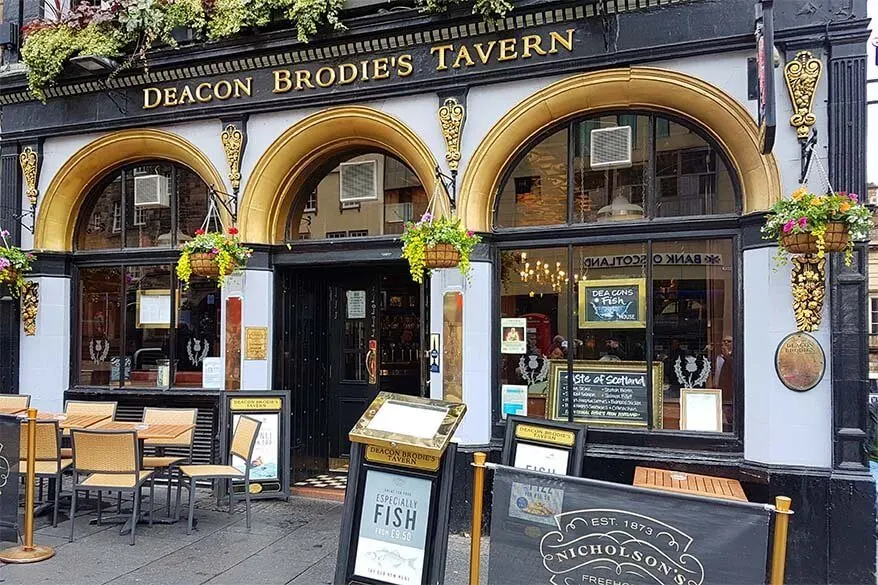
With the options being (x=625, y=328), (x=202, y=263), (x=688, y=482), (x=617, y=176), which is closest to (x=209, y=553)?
(x=202, y=263)

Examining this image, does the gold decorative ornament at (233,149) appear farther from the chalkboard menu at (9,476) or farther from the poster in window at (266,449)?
the chalkboard menu at (9,476)

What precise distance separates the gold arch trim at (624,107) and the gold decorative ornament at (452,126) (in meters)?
0.18

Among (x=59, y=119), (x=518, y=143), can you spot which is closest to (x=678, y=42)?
(x=518, y=143)

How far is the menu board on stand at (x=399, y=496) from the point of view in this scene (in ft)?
14.3

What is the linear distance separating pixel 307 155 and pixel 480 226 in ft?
7.73

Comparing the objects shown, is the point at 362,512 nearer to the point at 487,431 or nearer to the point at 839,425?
the point at 487,431

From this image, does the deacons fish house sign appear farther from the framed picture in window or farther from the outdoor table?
the outdoor table

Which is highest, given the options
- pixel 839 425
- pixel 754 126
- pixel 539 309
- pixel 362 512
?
pixel 754 126

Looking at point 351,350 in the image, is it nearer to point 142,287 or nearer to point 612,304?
point 142,287

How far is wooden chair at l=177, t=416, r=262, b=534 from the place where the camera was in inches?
260

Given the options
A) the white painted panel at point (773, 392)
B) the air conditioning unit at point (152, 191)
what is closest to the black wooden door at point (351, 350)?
the air conditioning unit at point (152, 191)

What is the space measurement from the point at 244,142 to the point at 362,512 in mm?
4995

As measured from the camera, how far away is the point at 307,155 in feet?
26.5

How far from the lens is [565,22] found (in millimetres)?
6699
